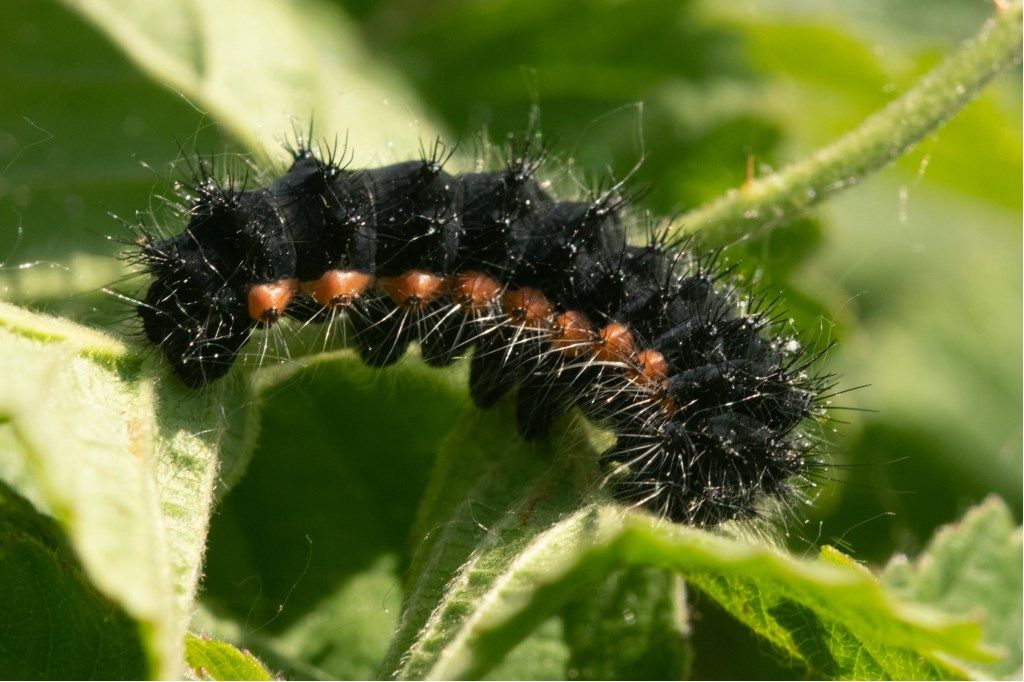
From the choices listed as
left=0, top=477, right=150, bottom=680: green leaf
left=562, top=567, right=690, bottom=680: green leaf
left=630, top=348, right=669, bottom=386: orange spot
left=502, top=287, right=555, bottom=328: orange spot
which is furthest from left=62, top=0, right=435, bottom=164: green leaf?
left=562, top=567, right=690, bottom=680: green leaf

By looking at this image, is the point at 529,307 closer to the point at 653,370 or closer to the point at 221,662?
the point at 653,370

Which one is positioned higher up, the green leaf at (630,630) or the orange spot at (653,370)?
the orange spot at (653,370)

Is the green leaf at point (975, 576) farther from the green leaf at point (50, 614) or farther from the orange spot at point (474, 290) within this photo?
the green leaf at point (50, 614)

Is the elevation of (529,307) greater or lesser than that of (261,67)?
lesser

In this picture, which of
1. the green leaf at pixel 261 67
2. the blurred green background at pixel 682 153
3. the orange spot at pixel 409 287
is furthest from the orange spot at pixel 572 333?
the green leaf at pixel 261 67

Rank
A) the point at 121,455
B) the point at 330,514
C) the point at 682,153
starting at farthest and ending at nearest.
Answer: the point at 682,153
the point at 330,514
the point at 121,455

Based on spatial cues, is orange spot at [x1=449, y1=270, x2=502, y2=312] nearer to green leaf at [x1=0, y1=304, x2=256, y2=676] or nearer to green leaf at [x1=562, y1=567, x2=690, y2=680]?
green leaf at [x1=0, y1=304, x2=256, y2=676]

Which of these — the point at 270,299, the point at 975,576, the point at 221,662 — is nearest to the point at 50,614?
the point at 221,662

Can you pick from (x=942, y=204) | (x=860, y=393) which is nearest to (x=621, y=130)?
(x=860, y=393)
